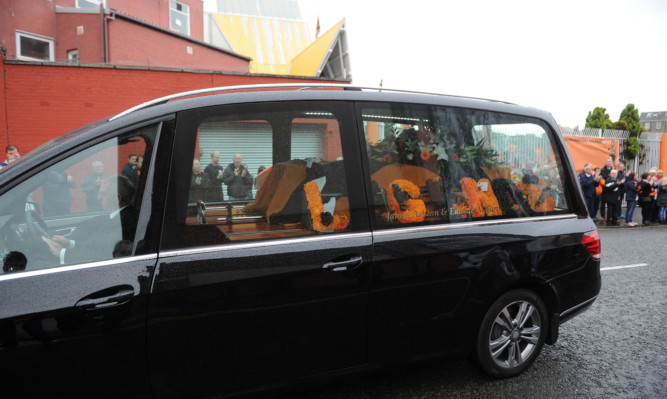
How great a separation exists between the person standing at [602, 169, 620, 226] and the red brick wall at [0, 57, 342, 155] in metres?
13.0

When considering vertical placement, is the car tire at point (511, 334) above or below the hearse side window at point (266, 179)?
below

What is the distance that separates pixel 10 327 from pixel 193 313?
2.31 feet

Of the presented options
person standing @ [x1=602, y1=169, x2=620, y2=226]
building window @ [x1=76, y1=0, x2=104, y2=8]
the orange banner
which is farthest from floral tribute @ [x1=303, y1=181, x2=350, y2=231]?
building window @ [x1=76, y1=0, x2=104, y2=8]

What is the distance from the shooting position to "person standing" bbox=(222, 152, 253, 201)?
220cm

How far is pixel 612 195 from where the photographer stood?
40.8 feet

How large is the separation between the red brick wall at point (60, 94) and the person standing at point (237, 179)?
11.4 m

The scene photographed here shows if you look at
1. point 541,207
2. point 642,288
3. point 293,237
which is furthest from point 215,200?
point 642,288

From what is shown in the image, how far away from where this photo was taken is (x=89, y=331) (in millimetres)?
1845

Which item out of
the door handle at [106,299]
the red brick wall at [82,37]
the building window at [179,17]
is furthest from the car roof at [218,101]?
the building window at [179,17]

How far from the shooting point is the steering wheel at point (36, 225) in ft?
6.20

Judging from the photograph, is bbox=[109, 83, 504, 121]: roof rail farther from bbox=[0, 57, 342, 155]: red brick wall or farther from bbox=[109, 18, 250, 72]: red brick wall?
bbox=[109, 18, 250, 72]: red brick wall

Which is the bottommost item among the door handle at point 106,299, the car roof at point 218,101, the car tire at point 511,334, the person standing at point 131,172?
the car tire at point 511,334

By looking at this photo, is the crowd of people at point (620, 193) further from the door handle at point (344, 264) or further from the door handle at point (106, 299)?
the door handle at point (106, 299)

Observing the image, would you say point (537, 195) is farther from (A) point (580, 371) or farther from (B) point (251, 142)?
(B) point (251, 142)
